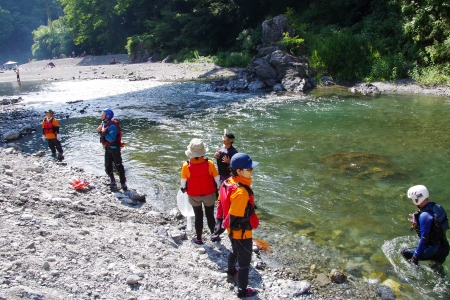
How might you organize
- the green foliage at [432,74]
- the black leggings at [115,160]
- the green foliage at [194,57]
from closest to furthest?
the black leggings at [115,160], the green foliage at [432,74], the green foliage at [194,57]

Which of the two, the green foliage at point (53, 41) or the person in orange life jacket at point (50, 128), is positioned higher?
the green foliage at point (53, 41)

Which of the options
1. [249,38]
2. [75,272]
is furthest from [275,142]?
[249,38]

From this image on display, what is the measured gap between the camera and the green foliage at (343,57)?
89.3 ft

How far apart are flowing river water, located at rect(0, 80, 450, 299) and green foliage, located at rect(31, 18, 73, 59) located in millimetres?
65742

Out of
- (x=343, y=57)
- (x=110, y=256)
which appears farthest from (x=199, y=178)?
(x=343, y=57)

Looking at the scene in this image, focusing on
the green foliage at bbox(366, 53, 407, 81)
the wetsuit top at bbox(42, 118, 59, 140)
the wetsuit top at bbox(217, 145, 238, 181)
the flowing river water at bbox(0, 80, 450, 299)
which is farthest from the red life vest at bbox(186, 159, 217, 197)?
the green foliage at bbox(366, 53, 407, 81)

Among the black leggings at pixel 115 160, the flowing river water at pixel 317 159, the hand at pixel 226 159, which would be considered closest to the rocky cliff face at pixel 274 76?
the flowing river water at pixel 317 159

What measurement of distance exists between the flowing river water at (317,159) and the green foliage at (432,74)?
9.24 feet

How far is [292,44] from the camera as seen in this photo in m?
31.6

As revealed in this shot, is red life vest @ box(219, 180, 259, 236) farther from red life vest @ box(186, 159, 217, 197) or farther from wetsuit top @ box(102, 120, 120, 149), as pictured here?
wetsuit top @ box(102, 120, 120, 149)

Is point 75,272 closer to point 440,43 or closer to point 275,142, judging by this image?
point 275,142

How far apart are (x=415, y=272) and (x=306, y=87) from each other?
21.1 m

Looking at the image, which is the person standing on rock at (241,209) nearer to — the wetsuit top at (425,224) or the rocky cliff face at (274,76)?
the wetsuit top at (425,224)

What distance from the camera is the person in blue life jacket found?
5340 millimetres
